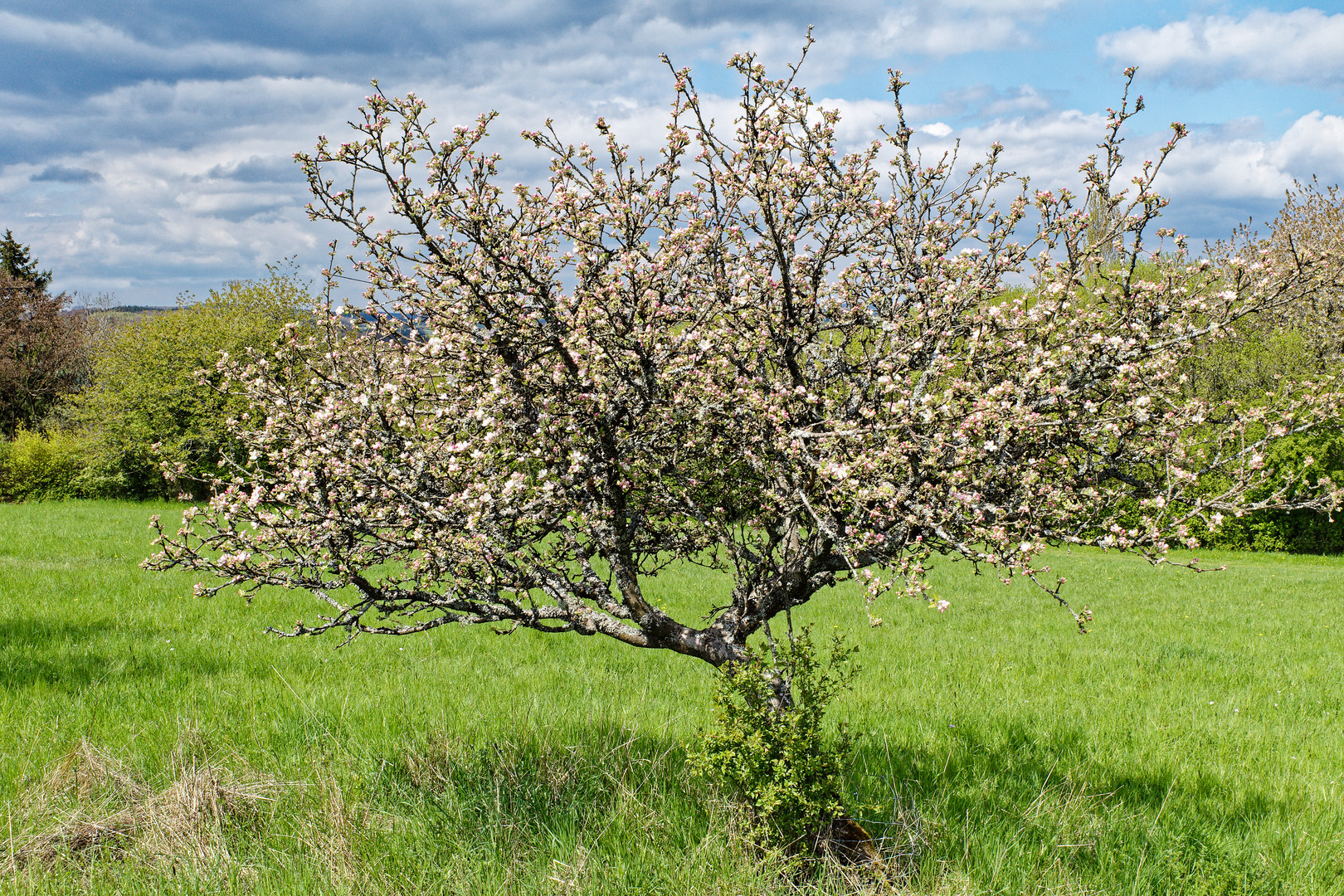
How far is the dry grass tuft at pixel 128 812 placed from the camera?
536 centimetres

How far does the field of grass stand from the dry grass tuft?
26 mm

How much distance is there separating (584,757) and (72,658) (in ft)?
24.7

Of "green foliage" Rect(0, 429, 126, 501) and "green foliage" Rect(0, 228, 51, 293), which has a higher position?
"green foliage" Rect(0, 228, 51, 293)

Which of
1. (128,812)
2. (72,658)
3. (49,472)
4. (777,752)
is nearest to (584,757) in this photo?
(777,752)

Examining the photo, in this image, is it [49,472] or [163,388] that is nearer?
[163,388]

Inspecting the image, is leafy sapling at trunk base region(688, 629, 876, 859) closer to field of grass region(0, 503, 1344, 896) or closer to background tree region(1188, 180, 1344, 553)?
field of grass region(0, 503, 1344, 896)

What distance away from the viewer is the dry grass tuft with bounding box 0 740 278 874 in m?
5.36

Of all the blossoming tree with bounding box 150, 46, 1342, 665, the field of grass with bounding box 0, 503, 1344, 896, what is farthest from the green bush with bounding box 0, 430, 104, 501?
the blossoming tree with bounding box 150, 46, 1342, 665

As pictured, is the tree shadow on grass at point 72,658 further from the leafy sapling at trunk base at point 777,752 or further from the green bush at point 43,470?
the green bush at point 43,470

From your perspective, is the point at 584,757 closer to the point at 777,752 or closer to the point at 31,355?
the point at 777,752

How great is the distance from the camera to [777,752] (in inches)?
192

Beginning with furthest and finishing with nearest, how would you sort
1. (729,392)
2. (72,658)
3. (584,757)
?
(72,658) < (584,757) < (729,392)

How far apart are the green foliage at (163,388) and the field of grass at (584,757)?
71.9 feet

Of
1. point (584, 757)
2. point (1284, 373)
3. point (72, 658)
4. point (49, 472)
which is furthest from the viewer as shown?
point (49, 472)
